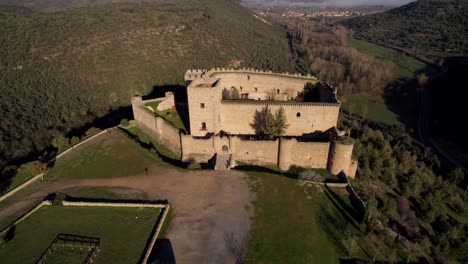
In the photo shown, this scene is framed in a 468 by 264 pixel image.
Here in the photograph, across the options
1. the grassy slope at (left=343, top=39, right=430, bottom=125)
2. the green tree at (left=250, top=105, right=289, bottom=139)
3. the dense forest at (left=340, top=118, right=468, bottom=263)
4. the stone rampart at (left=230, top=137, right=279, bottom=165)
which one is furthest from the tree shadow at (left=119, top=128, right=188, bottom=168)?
the grassy slope at (left=343, top=39, right=430, bottom=125)

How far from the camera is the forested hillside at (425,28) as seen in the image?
310 feet

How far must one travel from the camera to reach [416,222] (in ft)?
91.2

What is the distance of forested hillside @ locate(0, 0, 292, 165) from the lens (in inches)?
2082

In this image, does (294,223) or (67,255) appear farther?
(294,223)

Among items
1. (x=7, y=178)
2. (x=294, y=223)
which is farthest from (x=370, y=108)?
(x=7, y=178)

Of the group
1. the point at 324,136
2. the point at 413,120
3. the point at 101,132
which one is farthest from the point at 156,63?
the point at 413,120

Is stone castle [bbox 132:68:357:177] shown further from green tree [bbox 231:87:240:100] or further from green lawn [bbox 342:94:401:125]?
green lawn [bbox 342:94:401:125]

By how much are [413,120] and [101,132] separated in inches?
2400

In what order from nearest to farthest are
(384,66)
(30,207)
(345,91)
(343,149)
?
(30,207) < (343,149) < (345,91) < (384,66)

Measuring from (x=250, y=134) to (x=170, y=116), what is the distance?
10.4 meters

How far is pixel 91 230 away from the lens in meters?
20.2

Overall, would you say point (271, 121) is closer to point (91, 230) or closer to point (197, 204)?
point (197, 204)

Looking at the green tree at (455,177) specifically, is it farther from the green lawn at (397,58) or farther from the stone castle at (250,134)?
the green lawn at (397,58)

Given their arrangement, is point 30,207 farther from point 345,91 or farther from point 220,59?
point 345,91
